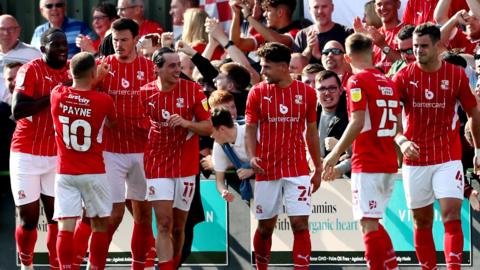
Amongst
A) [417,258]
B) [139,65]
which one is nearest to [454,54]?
[417,258]

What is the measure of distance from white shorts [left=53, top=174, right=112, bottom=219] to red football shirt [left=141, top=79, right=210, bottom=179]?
0.50m

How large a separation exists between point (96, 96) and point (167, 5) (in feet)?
16.8

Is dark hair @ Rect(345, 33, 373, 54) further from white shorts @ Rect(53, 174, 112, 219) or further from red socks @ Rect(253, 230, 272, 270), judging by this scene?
white shorts @ Rect(53, 174, 112, 219)

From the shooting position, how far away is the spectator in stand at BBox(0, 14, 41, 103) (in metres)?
15.4

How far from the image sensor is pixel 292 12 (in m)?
16.0

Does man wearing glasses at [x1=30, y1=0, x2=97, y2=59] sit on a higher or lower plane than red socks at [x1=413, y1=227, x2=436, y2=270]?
higher

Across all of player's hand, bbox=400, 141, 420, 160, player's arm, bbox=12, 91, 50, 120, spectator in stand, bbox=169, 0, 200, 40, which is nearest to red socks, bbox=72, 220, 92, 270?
player's arm, bbox=12, 91, 50, 120

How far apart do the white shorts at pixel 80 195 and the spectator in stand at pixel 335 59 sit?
297cm

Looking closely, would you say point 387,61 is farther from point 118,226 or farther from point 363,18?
point 118,226

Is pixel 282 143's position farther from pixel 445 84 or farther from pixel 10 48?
pixel 10 48

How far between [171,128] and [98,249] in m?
1.31

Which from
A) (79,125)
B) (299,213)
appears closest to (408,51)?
(299,213)

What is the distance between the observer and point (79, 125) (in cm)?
1254

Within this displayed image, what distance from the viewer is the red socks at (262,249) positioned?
42.4 feet
